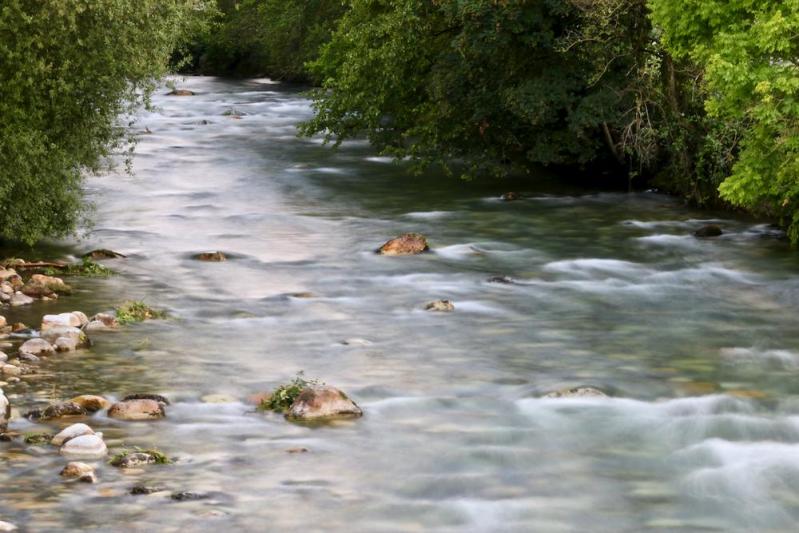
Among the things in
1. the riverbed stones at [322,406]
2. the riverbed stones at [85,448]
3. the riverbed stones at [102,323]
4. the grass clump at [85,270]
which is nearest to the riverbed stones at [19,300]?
the riverbed stones at [102,323]

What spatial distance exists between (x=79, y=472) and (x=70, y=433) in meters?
0.97

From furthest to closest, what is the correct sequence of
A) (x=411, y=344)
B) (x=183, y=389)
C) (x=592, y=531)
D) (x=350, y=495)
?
1. (x=411, y=344)
2. (x=183, y=389)
3. (x=350, y=495)
4. (x=592, y=531)

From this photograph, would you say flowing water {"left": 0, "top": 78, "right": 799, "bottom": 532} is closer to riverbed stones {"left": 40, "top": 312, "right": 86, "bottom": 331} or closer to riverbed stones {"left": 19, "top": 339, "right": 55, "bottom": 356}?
riverbed stones {"left": 19, "top": 339, "right": 55, "bottom": 356}

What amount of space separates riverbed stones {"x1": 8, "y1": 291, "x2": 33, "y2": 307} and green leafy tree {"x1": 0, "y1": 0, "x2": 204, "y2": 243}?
6.58ft

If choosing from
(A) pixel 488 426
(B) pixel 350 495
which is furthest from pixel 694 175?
(B) pixel 350 495

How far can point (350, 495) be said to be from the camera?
10750 mm

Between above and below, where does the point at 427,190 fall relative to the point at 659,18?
below

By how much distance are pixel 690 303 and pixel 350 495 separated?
357 inches

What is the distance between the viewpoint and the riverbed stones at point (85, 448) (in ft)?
37.0

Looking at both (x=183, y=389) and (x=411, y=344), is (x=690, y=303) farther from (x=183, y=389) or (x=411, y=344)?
(x=183, y=389)

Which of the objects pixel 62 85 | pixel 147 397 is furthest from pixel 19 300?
pixel 147 397

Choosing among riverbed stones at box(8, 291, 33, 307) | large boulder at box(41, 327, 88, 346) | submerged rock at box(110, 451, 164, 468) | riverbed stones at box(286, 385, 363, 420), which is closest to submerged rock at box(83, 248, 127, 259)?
riverbed stones at box(8, 291, 33, 307)

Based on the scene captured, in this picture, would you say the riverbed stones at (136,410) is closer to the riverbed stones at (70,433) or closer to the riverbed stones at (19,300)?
the riverbed stones at (70,433)

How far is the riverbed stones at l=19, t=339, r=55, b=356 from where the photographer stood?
48.2 ft
